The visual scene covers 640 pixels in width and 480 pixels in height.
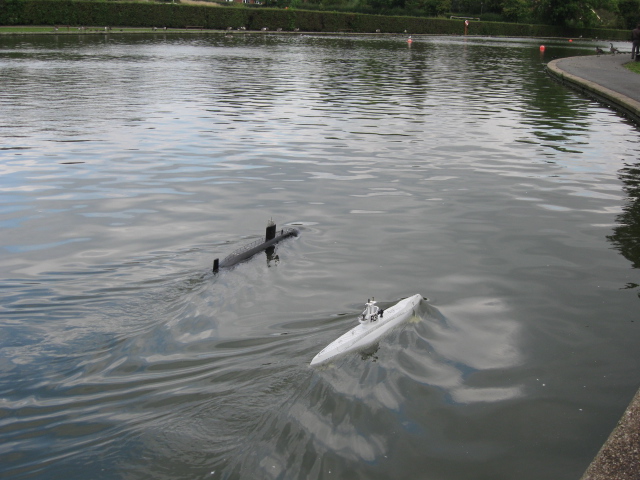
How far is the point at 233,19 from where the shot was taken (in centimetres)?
6675

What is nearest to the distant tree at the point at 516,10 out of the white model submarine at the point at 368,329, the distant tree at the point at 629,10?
the distant tree at the point at 629,10

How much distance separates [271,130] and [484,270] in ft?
31.2

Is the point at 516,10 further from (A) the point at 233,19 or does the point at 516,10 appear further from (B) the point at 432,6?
(A) the point at 233,19

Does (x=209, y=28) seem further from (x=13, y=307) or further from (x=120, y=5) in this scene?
(x=13, y=307)

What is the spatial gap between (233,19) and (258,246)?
62.9 metres

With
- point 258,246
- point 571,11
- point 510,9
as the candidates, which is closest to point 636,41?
point 258,246

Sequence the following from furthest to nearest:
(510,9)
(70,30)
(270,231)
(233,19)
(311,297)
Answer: (510,9) < (233,19) < (70,30) < (270,231) < (311,297)

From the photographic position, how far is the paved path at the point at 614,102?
3.93 m

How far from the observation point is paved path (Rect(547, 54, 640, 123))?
19188 millimetres

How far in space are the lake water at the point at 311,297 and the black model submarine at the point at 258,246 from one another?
13 cm

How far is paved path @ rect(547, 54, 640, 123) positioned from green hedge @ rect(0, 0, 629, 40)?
3893cm

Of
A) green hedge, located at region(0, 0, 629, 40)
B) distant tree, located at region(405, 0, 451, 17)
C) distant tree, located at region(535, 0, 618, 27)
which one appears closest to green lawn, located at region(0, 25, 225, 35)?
green hedge, located at region(0, 0, 629, 40)

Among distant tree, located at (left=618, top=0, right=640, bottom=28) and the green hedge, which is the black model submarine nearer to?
the green hedge

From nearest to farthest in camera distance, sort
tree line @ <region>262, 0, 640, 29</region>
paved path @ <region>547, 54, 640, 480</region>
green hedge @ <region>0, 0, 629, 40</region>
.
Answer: paved path @ <region>547, 54, 640, 480</region>, green hedge @ <region>0, 0, 629, 40</region>, tree line @ <region>262, 0, 640, 29</region>
